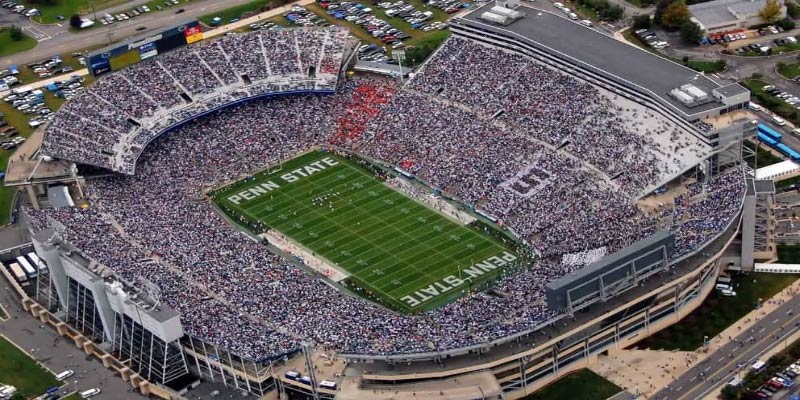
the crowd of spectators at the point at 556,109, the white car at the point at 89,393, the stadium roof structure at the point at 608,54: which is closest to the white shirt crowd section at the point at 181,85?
the crowd of spectators at the point at 556,109

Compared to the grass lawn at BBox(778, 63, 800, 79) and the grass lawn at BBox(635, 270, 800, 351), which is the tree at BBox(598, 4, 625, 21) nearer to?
the grass lawn at BBox(778, 63, 800, 79)

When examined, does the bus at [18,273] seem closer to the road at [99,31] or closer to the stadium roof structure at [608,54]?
the road at [99,31]

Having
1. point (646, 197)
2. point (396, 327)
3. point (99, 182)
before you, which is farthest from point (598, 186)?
point (99, 182)

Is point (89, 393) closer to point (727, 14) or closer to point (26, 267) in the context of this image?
point (26, 267)

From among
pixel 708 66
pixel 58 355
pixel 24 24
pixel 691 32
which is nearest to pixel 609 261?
pixel 58 355

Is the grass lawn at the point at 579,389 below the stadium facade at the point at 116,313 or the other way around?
below

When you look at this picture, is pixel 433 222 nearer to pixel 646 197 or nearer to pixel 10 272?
pixel 646 197

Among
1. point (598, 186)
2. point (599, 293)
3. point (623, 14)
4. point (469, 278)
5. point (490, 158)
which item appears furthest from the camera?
point (623, 14)
